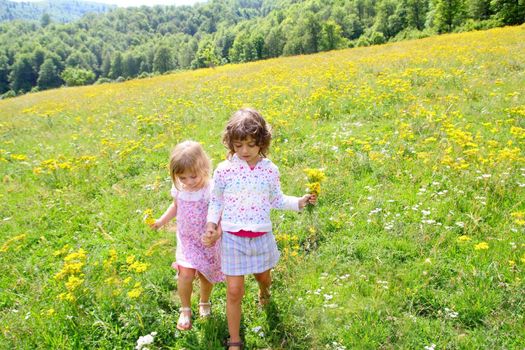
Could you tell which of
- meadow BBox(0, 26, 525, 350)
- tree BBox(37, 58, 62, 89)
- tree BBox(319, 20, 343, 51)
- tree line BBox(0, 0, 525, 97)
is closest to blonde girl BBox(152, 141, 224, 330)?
meadow BBox(0, 26, 525, 350)

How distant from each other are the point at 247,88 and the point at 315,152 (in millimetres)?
6859

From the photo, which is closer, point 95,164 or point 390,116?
point 95,164

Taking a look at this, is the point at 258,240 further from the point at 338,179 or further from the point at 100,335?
the point at 338,179

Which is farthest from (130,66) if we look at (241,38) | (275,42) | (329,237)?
(329,237)

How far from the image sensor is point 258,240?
3.02 meters

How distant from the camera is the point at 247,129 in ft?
9.29

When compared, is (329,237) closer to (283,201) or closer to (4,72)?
(283,201)

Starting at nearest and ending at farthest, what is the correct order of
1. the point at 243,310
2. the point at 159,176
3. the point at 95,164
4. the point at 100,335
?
1. the point at 100,335
2. the point at 243,310
3. the point at 159,176
4. the point at 95,164

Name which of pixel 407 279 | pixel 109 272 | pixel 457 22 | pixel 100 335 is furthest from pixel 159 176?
pixel 457 22

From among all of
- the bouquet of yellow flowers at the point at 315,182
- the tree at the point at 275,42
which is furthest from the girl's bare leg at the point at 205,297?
the tree at the point at 275,42

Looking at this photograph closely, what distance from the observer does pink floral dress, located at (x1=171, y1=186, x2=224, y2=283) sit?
3.27 meters

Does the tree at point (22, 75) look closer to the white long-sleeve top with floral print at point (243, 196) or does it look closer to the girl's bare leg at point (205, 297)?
the girl's bare leg at point (205, 297)

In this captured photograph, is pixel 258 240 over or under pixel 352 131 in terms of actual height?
over

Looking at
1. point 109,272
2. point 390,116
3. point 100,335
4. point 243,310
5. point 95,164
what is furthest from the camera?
point 390,116
